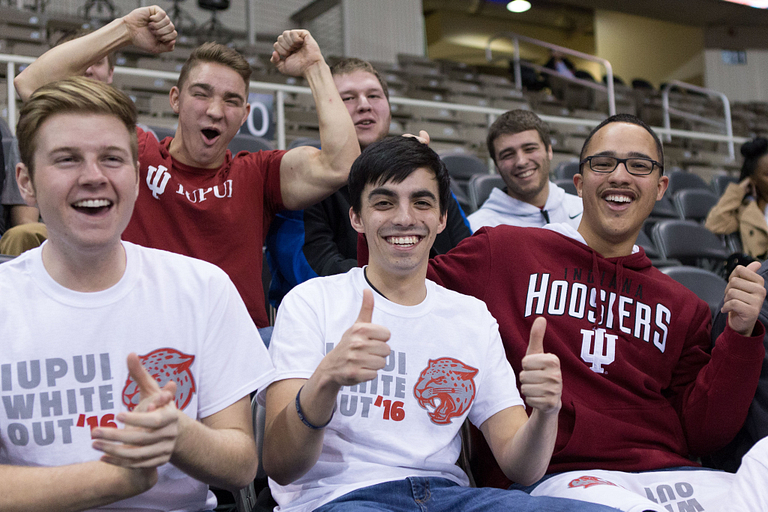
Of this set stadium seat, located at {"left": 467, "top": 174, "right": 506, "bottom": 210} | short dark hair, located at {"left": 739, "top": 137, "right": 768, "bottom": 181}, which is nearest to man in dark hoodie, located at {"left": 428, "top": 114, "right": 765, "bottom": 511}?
stadium seat, located at {"left": 467, "top": 174, "right": 506, "bottom": 210}

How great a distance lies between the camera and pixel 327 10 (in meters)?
9.54

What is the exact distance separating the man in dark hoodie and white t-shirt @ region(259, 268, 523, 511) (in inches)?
8.4

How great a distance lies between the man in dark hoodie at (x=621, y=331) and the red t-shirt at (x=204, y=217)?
58 centimetres

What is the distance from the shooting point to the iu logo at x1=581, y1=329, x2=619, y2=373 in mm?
1640

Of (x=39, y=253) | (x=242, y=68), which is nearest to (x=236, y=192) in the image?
(x=242, y=68)

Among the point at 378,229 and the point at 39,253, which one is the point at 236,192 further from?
the point at 39,253

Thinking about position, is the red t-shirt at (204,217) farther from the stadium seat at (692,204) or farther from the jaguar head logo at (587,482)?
the stadium seat at (692,204)

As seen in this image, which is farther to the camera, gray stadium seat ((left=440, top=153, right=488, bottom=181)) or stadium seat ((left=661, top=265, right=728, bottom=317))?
gray stadium seat ((left=440, top=153, right=488, bottom=181))

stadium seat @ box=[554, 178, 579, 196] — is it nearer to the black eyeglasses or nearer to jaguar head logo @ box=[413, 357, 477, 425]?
the black eyeglasses

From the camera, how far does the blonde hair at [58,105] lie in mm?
1111

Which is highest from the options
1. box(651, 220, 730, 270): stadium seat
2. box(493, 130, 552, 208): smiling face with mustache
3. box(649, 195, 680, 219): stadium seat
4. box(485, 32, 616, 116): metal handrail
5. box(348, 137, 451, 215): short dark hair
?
box(485, 32, 616, 116): metal handrail

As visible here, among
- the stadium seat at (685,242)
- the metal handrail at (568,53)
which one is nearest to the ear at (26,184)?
the stadium seat at (685,242)

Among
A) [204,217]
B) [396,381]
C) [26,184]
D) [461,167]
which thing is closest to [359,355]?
[396,381]

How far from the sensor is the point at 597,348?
1646 millimetres
